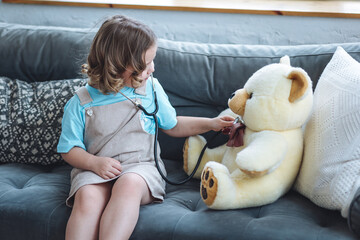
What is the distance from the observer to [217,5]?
2336mm

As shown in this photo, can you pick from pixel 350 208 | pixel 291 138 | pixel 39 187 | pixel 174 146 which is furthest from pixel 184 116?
pixel 350 208

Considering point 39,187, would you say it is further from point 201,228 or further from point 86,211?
point 201,228

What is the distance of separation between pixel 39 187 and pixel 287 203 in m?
0.88

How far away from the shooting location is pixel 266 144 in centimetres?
149

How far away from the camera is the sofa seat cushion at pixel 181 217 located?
4.50 ft

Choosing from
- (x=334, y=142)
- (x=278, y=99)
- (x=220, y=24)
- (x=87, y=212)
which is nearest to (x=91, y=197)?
(x=87, y=212)

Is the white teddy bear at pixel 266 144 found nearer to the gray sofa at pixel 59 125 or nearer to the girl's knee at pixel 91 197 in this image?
the gray sofa at pixel 59 125

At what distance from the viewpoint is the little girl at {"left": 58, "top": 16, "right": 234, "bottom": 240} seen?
154cm

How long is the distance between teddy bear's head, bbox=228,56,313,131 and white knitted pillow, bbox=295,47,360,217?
0.07m

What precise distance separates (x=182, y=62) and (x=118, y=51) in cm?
42

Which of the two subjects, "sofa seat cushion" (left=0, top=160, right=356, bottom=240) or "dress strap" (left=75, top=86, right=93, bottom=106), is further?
"dress strap" (left=75, top=86, right=93, bottom=106)

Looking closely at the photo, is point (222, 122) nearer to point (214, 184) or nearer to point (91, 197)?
point (214, 184)

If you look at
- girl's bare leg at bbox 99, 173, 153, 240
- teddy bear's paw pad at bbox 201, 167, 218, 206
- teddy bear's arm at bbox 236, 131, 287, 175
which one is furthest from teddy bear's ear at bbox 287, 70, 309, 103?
girl's bare leg at bbox 99, 173, 153, 240

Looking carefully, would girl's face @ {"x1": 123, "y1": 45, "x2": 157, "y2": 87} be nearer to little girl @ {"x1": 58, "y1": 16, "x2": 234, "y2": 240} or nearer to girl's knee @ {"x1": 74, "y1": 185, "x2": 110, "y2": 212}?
little girl @ {"x1": 58, "y1": 16, "x2": 234, "y2": 240}
